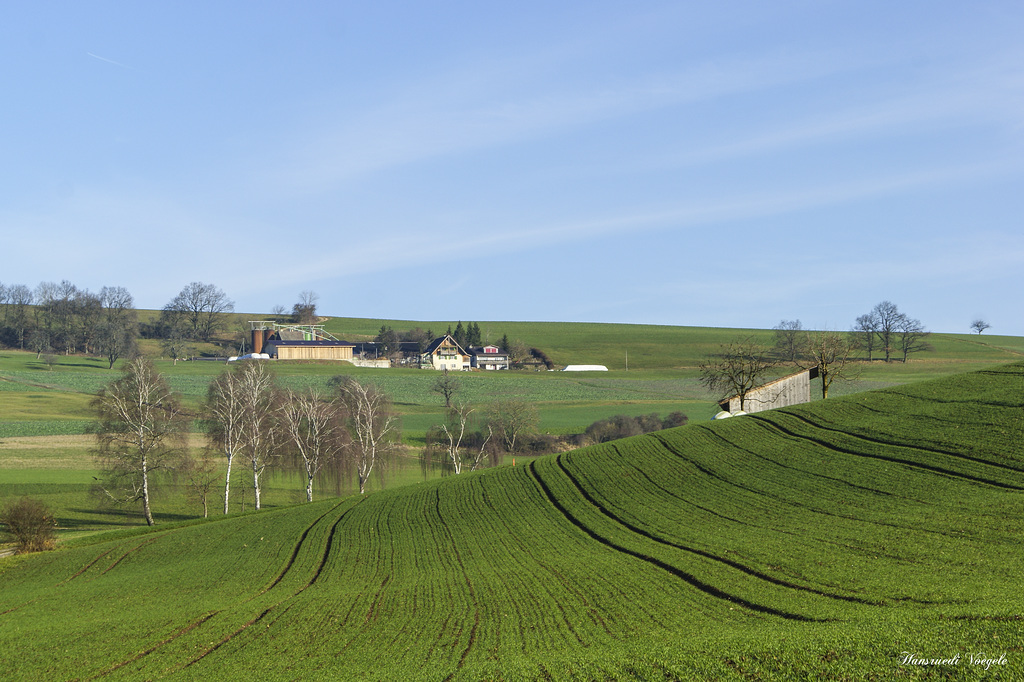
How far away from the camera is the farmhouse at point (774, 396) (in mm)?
72375

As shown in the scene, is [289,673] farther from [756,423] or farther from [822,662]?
[756,423]

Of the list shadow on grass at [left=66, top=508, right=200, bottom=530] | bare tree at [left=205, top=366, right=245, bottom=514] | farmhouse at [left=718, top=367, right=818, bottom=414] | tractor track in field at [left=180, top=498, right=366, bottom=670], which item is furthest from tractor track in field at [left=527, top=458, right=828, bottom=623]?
shadow on grass at [left=66, top=508, right=200, bottom=530]

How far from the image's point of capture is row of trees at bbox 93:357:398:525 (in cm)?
7025

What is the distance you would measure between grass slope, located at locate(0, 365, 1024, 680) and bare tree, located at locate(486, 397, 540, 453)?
39.5 metres

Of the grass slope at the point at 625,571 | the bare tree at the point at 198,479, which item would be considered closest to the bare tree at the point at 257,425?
the bare tree at the point at 198,479

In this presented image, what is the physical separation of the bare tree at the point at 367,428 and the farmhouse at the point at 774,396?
36311mm

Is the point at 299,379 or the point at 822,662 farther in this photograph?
the point at 299,379

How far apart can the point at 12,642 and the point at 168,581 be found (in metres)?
10.6

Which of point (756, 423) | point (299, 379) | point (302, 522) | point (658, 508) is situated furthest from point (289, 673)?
point (299, 379)

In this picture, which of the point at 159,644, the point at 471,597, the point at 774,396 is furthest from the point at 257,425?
the point at 774,396

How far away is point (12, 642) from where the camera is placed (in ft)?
94.7

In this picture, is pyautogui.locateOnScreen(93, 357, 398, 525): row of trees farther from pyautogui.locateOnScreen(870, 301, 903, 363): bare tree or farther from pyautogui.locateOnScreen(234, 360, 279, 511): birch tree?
pyautogui.locateOnScreen(870, 301, 903, 363): bare tree

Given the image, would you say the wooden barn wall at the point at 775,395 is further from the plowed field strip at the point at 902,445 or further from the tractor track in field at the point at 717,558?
the tractor track in field at the point at 717,558

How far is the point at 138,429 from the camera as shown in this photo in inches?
2768
